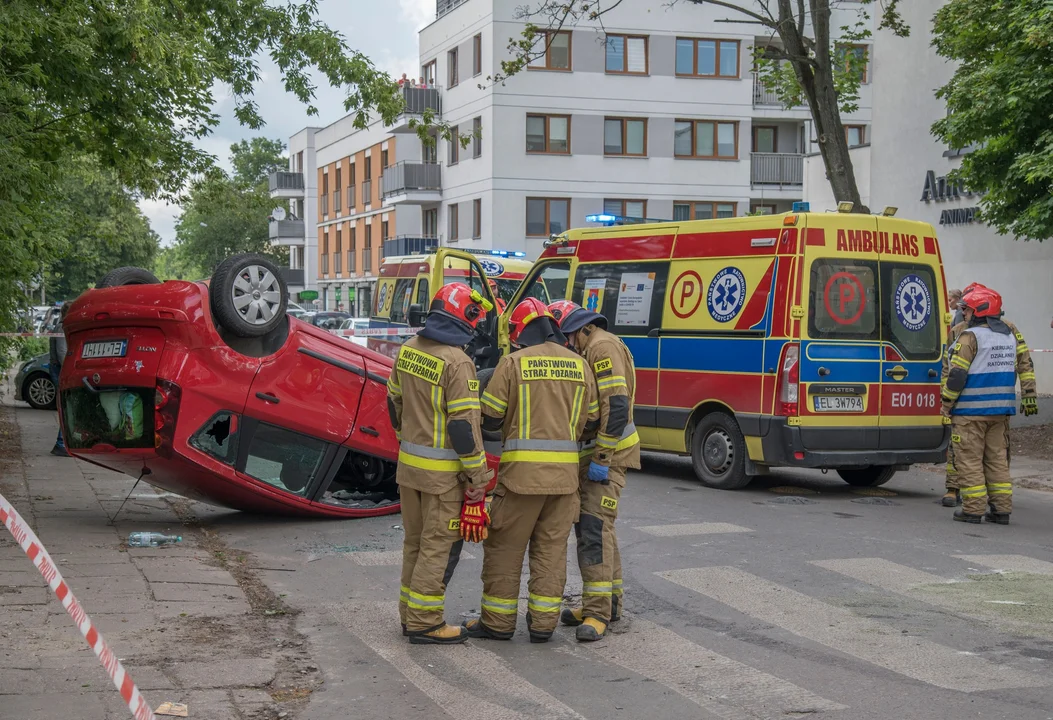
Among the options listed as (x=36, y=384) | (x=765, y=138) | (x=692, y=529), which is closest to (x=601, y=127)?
(x=765, y=138)

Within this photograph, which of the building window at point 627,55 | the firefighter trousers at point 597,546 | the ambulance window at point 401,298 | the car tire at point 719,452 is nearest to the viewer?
the firefighter trousers at point 597,546

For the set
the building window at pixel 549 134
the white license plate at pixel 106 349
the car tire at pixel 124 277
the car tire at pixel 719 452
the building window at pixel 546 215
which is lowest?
the car tire at pixel 719 452

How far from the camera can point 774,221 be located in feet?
Result: 37.5

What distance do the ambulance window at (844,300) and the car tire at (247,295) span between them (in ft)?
15.8

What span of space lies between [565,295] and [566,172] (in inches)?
1162

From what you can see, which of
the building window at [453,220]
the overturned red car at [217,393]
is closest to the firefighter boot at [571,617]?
the overturned red car at [217,393]

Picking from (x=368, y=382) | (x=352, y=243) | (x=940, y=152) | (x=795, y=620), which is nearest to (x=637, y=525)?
(x=368, y=382)

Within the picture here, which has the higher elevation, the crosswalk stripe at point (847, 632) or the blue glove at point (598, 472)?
the blue glove at point (598, 472)

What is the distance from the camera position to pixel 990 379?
10492 millimetres

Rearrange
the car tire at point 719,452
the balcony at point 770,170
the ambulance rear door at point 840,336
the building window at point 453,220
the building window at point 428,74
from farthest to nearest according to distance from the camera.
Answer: the building window at point 428,74, the building window at point 453,220, the balcony at point 770,170, the car tire at point 719,452, the ambulance rear door at point 840,336

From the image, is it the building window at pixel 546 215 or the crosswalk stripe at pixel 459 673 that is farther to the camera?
the building window at pixel 546 215

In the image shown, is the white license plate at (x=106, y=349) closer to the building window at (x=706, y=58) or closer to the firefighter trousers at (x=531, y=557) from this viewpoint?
the firefighter trousers at (x=531, y=557)

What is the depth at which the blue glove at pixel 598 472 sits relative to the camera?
6.68 m

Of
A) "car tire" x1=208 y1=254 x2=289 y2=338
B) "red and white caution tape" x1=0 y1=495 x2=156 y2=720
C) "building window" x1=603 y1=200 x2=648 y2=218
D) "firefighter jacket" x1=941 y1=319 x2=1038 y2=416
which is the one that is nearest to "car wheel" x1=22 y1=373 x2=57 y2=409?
"car tire" x1=208 y1=254 x2=289 y2=338
